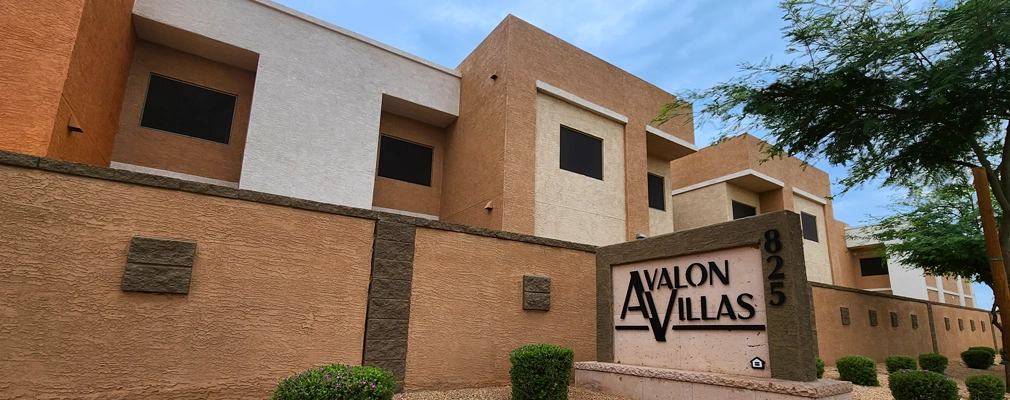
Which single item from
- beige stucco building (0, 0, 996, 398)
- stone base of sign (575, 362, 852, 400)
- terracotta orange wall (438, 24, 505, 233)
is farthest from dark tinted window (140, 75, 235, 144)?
stone base of sign (575, 362, 852, 400)

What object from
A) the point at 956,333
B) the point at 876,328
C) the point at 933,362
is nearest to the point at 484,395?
the point at 933,362

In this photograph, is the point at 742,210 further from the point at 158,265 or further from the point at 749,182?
the point at 158,265

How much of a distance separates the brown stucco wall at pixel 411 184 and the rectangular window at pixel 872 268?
1245 inches

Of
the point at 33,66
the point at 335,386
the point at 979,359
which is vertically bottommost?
the point at 979,359

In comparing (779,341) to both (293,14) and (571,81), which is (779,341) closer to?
(571,81)

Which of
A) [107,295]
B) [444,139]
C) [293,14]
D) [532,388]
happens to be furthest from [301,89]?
[532,388]

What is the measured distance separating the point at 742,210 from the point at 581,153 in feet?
38.5

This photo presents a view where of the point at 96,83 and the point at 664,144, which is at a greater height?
the point at 664,144

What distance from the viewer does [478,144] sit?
15.4 meters

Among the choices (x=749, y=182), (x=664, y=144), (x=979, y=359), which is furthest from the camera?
(x=749, y=182)

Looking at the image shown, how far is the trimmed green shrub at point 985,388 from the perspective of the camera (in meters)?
10.8

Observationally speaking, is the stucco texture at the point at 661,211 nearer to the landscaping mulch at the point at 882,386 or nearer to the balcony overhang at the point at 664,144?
the balcony overhang at the point at 664,144

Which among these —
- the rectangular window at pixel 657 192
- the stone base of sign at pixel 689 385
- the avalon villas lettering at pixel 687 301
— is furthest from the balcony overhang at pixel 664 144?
the stone base of sign at pixel 689 385

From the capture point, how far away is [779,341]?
22.5 feet
